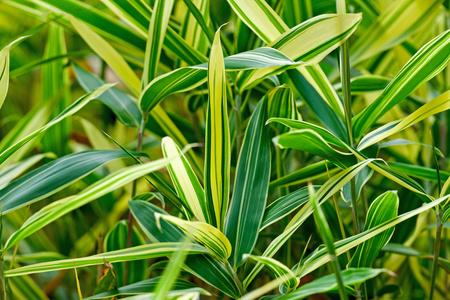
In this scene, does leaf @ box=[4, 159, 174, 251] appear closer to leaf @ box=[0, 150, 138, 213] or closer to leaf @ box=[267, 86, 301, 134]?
leaf @ box=[0, 150, 138, 213]

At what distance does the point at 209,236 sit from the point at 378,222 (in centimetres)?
16

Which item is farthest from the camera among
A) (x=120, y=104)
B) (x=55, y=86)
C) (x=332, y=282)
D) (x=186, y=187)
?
(x=55, y=86)

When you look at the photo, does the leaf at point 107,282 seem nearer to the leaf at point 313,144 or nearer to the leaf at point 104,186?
the leaf at point 104,186

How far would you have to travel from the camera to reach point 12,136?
63 cm

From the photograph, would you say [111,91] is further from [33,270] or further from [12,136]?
[33,270]

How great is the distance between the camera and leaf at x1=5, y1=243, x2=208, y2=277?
388 mm

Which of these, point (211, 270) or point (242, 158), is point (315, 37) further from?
Result: point (211, 270)

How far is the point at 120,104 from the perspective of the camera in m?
0.63

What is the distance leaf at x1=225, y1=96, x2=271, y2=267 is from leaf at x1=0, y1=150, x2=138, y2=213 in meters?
0.14

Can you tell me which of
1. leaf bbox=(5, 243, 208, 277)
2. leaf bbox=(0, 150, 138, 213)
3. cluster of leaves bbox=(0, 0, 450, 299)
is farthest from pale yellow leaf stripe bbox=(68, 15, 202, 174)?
leaf bbox=(5, 243, 208, 277)

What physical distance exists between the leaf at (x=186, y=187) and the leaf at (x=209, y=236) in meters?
0.03

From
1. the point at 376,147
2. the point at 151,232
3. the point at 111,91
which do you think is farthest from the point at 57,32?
the point at 376,147

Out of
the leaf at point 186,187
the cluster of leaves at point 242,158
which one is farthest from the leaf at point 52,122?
the leaf at point 186,187

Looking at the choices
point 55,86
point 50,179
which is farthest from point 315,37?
point 55,86
